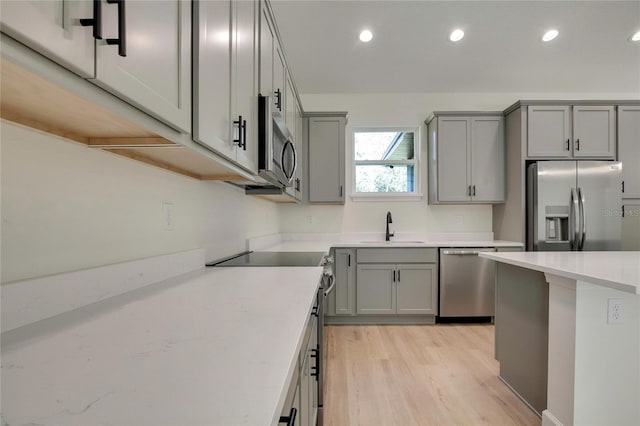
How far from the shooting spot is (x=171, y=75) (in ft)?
2.41

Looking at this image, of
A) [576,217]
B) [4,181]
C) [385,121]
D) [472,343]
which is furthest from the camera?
[385,121]

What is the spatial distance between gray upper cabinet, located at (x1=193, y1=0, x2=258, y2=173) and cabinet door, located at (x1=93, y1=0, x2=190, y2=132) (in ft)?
0.18

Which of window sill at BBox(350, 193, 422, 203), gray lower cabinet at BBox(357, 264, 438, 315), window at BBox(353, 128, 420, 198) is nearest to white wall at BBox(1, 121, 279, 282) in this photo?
gray lower cabinet at BBox(357, 264, 438, 315)

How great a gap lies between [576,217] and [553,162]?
1.92 feet

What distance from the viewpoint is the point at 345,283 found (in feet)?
10.7

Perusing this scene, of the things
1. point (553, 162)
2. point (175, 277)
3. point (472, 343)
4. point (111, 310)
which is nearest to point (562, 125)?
point (553, 162)

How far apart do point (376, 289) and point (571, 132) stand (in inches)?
104

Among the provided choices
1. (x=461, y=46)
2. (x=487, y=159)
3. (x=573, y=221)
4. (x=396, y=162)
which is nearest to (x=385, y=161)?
(x=396, y=162)

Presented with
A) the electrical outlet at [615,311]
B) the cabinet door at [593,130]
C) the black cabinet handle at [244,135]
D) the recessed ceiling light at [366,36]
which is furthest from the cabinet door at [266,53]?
the cabinet door at [593,130]

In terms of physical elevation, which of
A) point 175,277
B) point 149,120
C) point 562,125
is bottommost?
point 175,277

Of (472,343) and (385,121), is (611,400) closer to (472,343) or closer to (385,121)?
(472,343)

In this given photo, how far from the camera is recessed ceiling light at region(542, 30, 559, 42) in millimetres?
2902

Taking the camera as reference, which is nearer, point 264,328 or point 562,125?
point 264,328

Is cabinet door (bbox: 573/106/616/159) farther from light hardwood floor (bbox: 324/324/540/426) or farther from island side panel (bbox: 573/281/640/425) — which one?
island side panel (bbox: 573/281/640/425)
